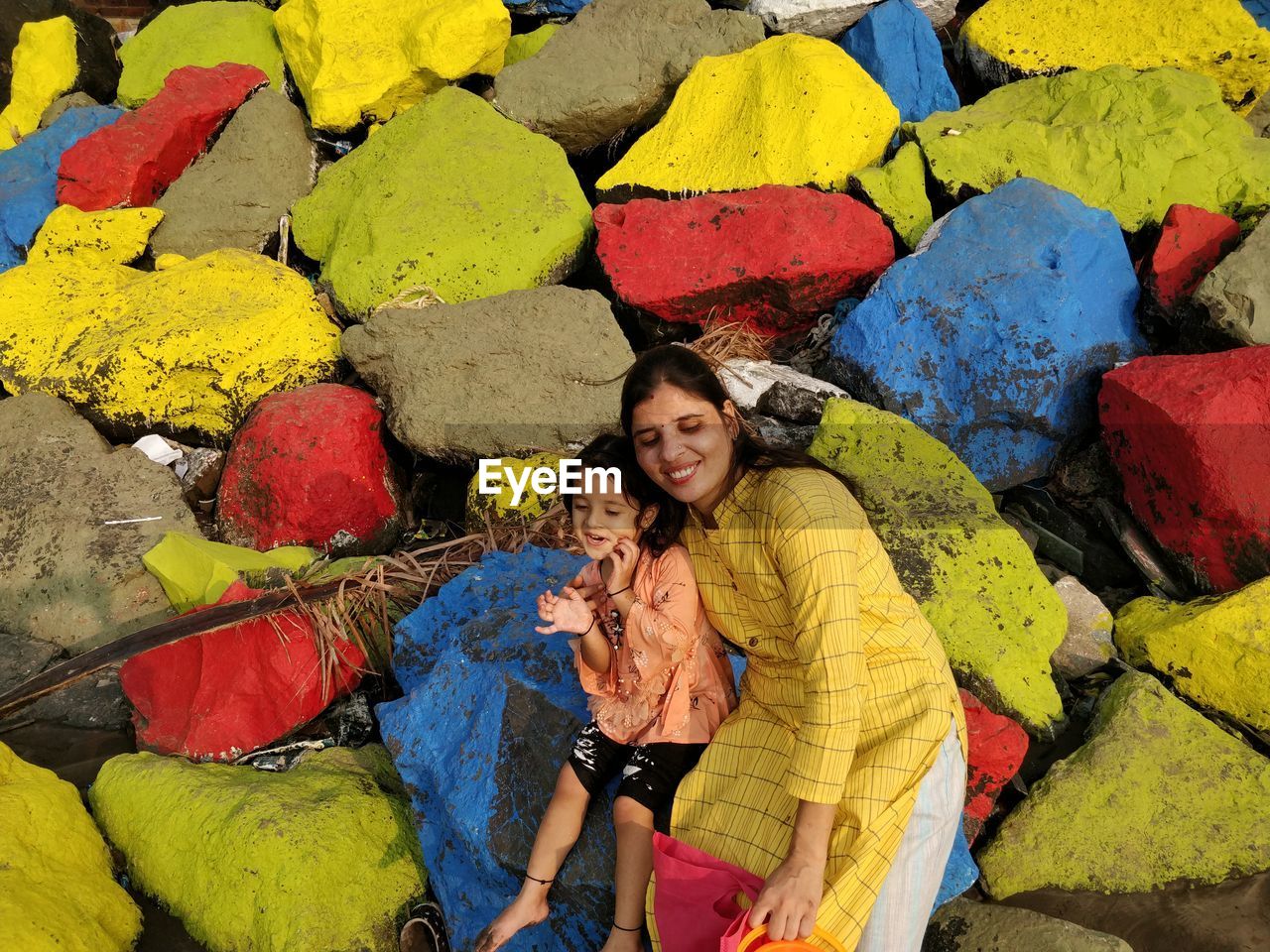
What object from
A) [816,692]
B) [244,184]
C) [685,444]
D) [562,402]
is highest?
[685,444]

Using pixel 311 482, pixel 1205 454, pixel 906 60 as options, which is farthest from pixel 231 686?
pixel 906 60

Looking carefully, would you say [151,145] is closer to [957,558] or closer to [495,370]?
[495,370]

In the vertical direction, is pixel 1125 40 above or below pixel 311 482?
above

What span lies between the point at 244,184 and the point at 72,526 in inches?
80.5

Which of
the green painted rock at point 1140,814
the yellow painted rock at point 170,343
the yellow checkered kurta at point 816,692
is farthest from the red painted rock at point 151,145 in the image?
the green painted rock at point 1140,814

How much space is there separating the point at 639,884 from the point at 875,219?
2.90 m

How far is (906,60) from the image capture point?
4.89 m

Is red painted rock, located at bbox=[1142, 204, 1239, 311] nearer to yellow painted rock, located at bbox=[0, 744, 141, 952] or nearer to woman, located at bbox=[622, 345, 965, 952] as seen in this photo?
woman, located at bbox=[622, 345, 965, 952]

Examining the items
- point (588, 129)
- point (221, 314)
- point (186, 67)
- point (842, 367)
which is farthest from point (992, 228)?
point (186, 67)

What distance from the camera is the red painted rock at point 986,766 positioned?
2354 mm

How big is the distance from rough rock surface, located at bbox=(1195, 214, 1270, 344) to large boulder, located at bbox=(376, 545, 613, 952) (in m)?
2.48

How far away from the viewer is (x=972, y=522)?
2.83 metres

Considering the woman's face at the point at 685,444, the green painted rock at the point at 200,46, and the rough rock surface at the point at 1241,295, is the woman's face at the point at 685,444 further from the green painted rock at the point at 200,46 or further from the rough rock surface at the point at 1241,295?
the green painted rock at the point at 200,46

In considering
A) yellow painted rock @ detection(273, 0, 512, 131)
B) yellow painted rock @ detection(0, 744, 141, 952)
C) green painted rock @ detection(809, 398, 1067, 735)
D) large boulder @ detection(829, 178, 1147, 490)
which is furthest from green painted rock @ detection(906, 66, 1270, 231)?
yellow painted rock @ detection(0, 744, 141, 952)
